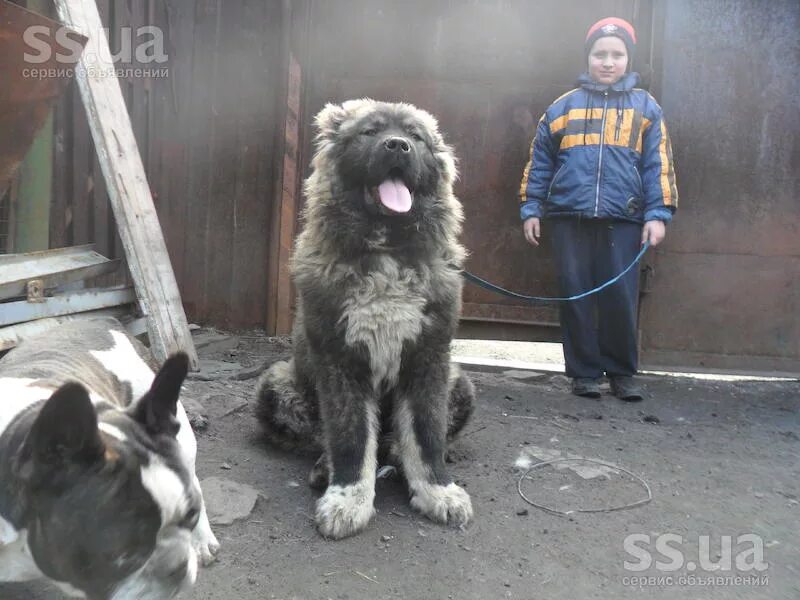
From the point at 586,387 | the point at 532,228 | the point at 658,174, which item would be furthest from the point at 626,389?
the point at 658,174

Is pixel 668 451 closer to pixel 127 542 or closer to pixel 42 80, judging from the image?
pixel 127 542

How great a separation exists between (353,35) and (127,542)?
4920 millimetres

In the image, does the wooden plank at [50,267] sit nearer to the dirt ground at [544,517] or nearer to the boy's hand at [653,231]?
the dirt ground at [544,517]

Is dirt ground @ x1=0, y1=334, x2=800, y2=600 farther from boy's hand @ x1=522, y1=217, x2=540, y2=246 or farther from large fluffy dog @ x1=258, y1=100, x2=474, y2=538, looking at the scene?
boy's hand @ x1=522, y1=217, x2=540, y2=246

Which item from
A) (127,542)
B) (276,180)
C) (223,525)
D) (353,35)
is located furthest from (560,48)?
(127,542)

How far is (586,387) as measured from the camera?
191 inches

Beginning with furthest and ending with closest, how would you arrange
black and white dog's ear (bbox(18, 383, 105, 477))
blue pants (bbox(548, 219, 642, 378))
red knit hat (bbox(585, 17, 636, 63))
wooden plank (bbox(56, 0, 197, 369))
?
1. blue pants (bbox(548, 219, 642, 378))
2. red knit hat (bbox(585, 17, 636, 63))
3. wooden plank (bbox(56, 0, 197, 369))
4. black and white dog's ear (bbox(18, 383, 105, 477))

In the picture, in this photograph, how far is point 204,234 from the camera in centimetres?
590

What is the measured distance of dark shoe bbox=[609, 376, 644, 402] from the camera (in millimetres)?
4785

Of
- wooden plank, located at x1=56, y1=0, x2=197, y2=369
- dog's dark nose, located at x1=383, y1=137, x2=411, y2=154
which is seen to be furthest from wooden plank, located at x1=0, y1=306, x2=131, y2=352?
dog's dark nose, located at x1=383, y1=137, x2=411, y2=154

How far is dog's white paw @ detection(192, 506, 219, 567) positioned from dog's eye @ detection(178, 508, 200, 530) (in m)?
0.56

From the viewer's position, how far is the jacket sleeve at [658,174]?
4625 mm

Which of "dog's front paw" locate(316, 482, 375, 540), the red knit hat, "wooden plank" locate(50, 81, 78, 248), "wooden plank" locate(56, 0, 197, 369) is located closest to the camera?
"dog's front paw" locate(316, 482, 375, 540)

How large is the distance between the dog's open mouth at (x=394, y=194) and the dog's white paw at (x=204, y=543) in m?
1.55
